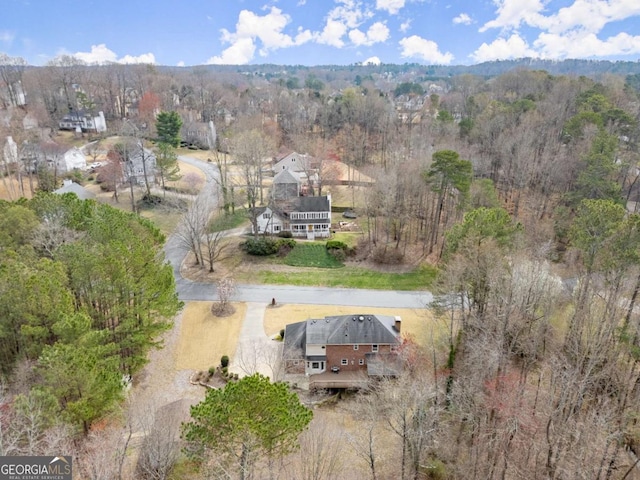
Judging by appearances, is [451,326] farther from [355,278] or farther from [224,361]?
[355,278]

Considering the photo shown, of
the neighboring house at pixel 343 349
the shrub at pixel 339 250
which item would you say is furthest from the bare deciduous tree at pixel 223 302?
the shrub at pixel 339 250

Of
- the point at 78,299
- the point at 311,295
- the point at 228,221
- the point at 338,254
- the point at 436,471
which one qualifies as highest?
the point at 78,299

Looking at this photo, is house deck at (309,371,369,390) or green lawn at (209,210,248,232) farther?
green lawn at (209,210,248,232)

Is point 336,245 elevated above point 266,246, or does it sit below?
below

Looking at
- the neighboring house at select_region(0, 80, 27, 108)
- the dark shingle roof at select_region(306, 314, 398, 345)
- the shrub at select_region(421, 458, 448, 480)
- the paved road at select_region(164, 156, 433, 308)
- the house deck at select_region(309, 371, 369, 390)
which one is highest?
the neighboring house at select_region(0, 80, 27, 108)

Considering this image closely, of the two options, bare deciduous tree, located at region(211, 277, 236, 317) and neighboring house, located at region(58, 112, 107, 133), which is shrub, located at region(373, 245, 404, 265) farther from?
neighboring house, located at region(58, 112, 107, 133)

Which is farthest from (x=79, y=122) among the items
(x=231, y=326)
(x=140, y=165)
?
(x=231, y=326)

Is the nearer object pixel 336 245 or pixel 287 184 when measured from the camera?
pixel 336 245

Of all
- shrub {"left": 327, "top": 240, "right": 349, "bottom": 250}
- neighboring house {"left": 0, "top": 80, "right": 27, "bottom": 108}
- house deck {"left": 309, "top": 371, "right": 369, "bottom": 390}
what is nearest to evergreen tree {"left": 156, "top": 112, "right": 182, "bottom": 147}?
neighboring house {"left": 0, "top": 80, "right": 27, "bottom": 108}
